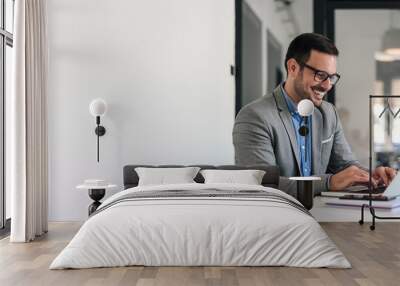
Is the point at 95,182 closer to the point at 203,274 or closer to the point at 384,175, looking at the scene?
the point at 203,274

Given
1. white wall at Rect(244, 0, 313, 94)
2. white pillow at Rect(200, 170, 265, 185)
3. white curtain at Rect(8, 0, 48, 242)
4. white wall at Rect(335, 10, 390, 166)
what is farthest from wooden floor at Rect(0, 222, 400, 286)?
white wall at Rect(244, 0, 313, 94)

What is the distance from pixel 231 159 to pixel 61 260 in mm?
2954

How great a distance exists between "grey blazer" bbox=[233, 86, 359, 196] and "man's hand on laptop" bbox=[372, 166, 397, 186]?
24cm

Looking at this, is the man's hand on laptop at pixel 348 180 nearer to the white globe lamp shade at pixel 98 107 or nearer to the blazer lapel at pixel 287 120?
the blazer lapel at pixel 287 120

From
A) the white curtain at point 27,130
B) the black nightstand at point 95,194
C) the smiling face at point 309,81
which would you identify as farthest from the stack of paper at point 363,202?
the white curtain at point 27,130

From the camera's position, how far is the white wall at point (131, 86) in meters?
7.17

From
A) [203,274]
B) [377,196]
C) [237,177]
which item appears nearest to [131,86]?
[237,177]

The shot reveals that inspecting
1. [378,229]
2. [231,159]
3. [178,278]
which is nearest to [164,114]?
[231,159]

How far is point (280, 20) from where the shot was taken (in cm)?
709

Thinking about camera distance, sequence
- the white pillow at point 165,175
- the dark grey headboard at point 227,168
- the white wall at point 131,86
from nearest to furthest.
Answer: the white pillow at point 165,175 < the dark grey headboard at point 227,168 < the white wall at point 131,86

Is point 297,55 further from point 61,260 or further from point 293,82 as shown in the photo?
point 61,260

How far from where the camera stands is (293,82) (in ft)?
22.8

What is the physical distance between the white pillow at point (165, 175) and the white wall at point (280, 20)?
126 centimetres

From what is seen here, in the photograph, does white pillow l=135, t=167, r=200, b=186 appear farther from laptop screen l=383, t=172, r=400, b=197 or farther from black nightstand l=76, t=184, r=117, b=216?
laptop screen l=383, t=172, r=400, b=197
